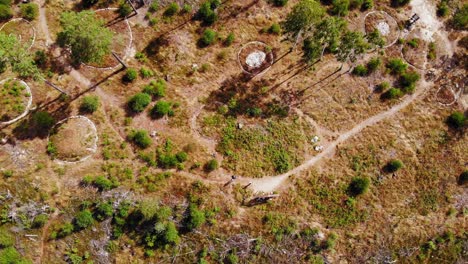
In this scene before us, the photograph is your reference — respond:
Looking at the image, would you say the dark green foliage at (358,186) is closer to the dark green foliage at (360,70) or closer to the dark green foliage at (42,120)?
the dark green foliage at (360,70)

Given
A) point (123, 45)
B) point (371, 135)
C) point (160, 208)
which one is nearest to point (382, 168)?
point (371, 135)

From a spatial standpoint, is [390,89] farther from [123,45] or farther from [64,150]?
[64,150]

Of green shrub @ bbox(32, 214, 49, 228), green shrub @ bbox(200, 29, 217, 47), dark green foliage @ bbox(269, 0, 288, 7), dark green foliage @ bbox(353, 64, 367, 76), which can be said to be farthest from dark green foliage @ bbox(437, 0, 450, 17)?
green shrub @ bbox(32, 214, 49, 228)

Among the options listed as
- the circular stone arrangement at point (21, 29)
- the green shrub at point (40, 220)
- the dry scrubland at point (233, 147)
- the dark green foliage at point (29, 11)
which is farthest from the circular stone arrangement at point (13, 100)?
the green shrub at point (40, 220)

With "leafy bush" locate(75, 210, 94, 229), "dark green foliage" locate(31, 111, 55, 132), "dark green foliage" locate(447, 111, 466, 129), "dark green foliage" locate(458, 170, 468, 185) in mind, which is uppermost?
"dark green foliage" locate(447, 111, 466, 129)

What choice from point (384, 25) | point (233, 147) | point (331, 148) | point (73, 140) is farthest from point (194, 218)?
point (384, 25)

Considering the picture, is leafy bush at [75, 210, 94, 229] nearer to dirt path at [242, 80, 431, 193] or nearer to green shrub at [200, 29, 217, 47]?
dirt path at [242, 80, 431, 193]
